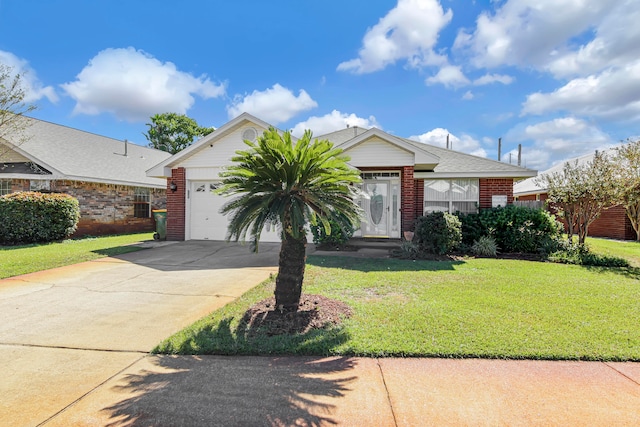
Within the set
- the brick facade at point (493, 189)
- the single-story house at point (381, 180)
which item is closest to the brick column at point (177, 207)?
the single-story house at point (381, 180)

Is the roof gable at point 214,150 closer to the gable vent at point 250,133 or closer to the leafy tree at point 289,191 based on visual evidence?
the gable vent at point 250,133

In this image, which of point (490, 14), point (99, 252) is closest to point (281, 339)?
point (99, 252)

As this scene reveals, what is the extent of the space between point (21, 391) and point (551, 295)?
7.49 m

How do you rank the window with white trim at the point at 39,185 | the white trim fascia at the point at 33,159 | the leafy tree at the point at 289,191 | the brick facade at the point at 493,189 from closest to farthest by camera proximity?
the leafy tree at the point at 289,191
the brick facade at the point at 493,189
the white trim fascia at the point at 33,159
the window with white trim at the point at 39,185

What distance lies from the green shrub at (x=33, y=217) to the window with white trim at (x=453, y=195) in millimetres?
14550

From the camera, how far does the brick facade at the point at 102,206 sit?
559 inches

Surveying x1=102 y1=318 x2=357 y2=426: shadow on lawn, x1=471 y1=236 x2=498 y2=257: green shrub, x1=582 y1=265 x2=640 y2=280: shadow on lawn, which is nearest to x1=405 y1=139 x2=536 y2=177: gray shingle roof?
x1=471 y1=236 x2=498 y2=257: green shrub

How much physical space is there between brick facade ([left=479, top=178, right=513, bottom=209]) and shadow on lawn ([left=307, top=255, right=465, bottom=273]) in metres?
4.19

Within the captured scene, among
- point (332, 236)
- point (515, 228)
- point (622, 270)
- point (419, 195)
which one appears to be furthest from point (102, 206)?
point (622, 270)

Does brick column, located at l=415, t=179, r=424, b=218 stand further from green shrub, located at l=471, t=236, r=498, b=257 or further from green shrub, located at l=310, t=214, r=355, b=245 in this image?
green shrub, located at l=310, t=214, r=355, b=245

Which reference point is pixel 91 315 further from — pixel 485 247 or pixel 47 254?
pixel 485 247

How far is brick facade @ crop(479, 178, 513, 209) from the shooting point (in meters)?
11.9

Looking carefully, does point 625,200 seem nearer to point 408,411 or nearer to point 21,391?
point 408,411

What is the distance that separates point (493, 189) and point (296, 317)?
1041cm
